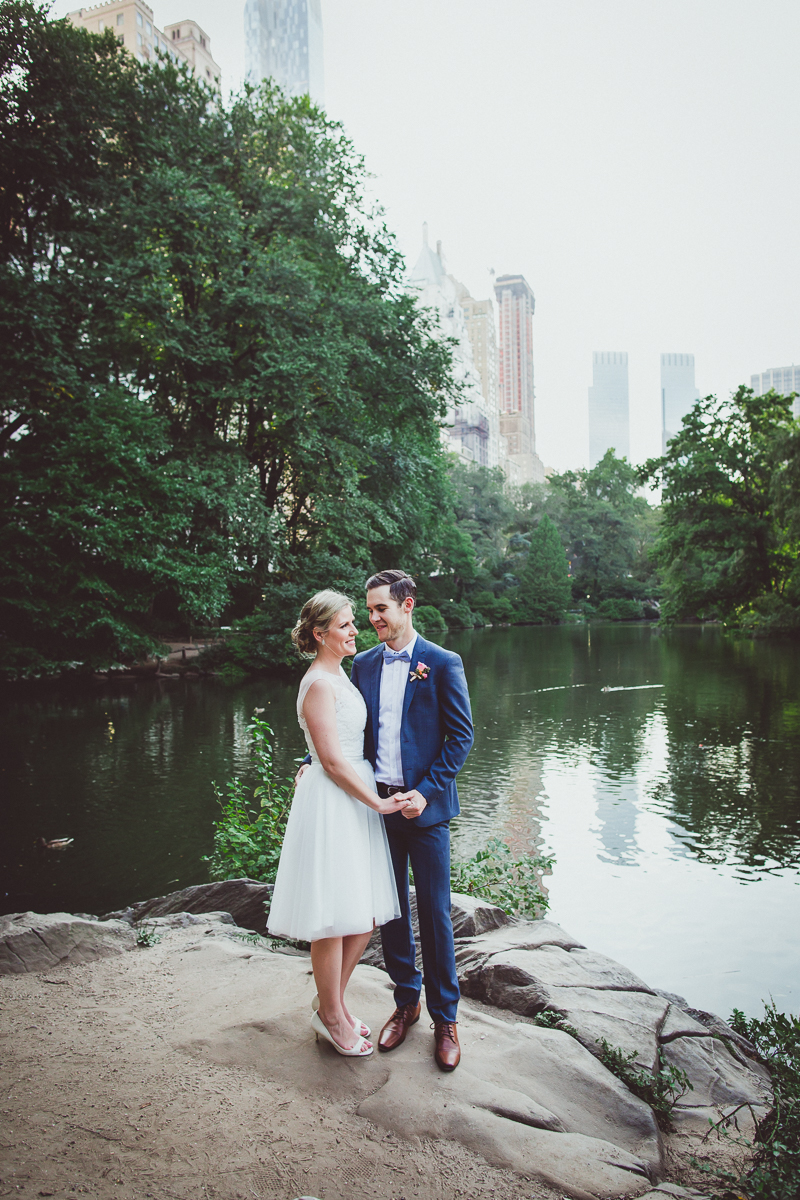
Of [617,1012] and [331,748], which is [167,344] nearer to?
[331,748]

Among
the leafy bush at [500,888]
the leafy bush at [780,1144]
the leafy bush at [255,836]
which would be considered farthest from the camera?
the leafy bush at [255,836]

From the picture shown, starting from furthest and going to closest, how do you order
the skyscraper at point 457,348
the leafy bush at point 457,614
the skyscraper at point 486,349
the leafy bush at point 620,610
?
the skyscraper at point 486,349 → the skyscraper at point 457,348 → the leafy bush at point 620,610 → the leafy bush at point 457,614

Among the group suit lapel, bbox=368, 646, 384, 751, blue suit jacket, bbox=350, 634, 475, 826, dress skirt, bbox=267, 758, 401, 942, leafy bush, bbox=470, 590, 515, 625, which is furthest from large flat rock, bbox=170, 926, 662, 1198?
leafy bush, bbox=470, 590, 515, 625

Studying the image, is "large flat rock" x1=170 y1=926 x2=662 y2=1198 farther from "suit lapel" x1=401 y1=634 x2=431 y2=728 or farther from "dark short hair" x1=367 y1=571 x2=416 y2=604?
"dark short hair" x1=367 y1=571 x2=416 y2=604

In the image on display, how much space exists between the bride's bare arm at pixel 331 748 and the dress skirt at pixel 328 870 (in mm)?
77

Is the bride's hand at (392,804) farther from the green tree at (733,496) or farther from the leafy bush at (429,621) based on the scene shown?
the leafy bush at (429,621)

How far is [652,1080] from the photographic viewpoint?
9.53ft

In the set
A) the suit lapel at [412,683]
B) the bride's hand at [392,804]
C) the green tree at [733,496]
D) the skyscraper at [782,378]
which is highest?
the skyscraper at [782,378]

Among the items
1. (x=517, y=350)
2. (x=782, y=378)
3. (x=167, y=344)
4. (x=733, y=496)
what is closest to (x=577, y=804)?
(x=167, y=344)

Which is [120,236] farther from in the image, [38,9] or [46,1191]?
[46,1191]

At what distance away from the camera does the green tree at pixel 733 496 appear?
30.4 meters

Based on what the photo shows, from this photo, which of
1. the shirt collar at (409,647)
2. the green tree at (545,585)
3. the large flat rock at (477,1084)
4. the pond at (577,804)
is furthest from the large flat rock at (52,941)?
the green tree at (545,585)

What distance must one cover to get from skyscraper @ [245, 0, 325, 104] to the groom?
14480 cm

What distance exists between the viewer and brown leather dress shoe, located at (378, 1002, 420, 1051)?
302 centimetres
